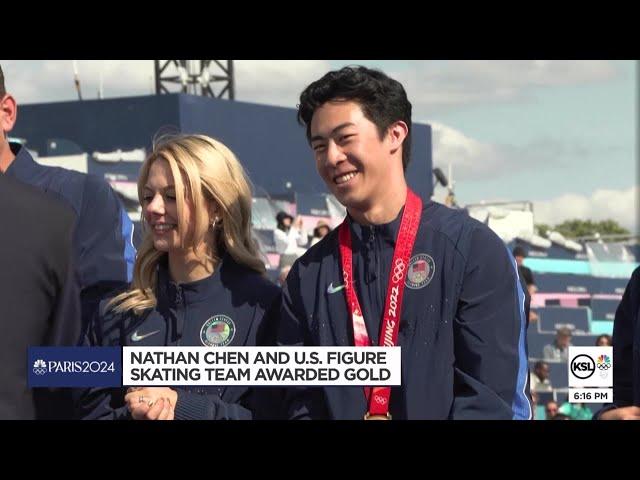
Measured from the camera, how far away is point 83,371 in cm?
353

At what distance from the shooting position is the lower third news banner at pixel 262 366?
11.0ft

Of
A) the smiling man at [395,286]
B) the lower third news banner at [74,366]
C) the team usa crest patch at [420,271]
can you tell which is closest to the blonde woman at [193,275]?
the lower third news banner at [74,366]

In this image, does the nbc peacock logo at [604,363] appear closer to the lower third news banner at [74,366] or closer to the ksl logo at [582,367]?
the ksl logo at [582,367]

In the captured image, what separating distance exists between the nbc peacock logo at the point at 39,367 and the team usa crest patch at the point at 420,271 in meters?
0.97

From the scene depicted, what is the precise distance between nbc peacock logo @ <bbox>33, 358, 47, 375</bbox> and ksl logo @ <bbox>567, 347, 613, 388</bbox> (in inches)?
58.4

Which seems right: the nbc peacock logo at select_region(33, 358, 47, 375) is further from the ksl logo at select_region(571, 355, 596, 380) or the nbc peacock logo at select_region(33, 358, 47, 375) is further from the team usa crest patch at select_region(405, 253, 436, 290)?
the ksl logo at select_region(571, 355, 596, 380)

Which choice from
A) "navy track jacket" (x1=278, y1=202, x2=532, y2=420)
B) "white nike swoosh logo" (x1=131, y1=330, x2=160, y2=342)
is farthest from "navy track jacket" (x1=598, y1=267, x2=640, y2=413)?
"white nike swoosh logo" (x1=131, y1=330, x2=160, y2=342)

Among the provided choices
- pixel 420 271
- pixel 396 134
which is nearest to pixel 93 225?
pixel 396 134

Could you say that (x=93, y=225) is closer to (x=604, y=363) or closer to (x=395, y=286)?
(x=395, y=286)

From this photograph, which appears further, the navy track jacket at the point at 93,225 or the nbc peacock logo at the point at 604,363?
the navy track jacket at the point at 93,225

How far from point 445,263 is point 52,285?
102 cm

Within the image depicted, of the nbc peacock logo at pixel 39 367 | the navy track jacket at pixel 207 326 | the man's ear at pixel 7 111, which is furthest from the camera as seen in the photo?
the man's ear at pixel 7 111

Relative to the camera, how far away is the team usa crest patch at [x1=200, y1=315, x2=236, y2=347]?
373 centimetres

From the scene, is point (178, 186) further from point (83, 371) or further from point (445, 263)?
point (445, 263)
